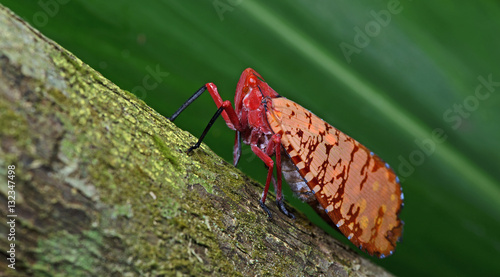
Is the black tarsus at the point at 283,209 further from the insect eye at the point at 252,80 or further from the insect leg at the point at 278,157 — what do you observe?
the insect eye at the point at 252,80

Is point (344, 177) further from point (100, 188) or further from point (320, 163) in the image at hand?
point (100, 188)

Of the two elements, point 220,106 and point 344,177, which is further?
point 344,177

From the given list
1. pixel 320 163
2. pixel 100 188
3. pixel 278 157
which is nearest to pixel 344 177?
pixel 320 163

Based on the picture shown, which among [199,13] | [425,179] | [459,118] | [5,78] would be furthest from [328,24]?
[5,78]

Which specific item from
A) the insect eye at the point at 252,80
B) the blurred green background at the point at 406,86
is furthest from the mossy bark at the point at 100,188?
the blurred green background at the point at 406,86

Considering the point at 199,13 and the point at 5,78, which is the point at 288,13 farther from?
the point at 5,78

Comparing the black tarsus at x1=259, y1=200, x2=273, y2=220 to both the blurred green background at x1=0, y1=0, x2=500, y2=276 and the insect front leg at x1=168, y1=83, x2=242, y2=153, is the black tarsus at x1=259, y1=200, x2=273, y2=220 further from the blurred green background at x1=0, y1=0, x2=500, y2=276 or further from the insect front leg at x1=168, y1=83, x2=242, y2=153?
the blurred green background at x1=0, y1=0, x2=500, y2=276

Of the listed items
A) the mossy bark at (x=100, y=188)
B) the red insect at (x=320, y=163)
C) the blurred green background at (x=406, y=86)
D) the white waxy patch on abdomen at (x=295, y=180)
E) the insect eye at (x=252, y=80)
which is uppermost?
the blurred green background at (x=406, y=86)
